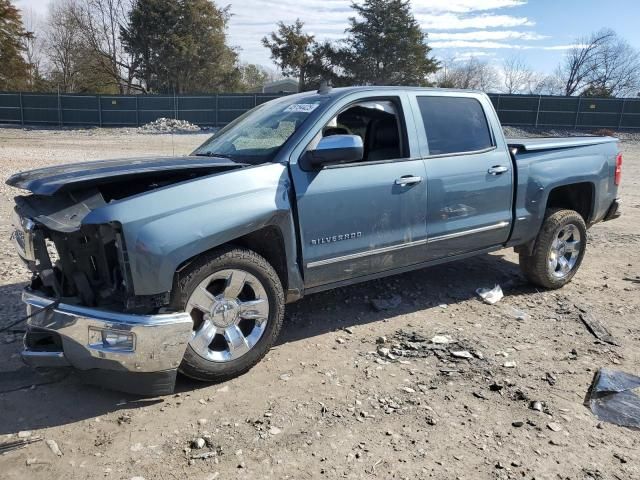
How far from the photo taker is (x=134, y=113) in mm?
31297

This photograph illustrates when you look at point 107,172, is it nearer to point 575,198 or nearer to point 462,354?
point 462,354

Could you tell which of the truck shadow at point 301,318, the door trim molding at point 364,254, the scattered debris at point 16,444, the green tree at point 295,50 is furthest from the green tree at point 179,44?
the scattered debris at point 16,444

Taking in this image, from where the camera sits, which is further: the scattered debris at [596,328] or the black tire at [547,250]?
the black tire at [547,250]

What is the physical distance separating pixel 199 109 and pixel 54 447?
30.4 metres

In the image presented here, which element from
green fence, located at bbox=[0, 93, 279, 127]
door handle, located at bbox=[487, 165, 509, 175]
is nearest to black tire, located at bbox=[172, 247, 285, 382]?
door handle, located at bbox=[487, 165, 509, 175]

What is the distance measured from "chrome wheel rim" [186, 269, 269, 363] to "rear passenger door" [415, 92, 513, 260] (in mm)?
1642

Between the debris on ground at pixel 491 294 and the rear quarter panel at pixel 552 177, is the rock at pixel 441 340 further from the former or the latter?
the rear quarter panel at pixel 552 177

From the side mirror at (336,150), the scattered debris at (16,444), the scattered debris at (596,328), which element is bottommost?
the scattered debris at (16,444)

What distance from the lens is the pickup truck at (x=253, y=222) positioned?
3035 mm

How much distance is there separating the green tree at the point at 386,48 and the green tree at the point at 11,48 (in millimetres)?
24856

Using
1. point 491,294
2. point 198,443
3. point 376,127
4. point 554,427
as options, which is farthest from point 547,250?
point 198,443

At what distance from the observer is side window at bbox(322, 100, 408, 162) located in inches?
Answer: 168

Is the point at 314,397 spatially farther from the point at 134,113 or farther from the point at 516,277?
the point at 134,113

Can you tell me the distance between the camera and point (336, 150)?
3584mm
